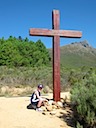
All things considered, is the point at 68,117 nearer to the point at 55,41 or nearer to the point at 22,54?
the point at 55,41

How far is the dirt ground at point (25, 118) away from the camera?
31.8 feet

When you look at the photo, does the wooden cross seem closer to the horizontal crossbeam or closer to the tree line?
the horizontal crossbeam


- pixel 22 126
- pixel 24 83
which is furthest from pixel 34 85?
pixel 22 126

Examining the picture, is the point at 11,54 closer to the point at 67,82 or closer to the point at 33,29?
the point at 67,82

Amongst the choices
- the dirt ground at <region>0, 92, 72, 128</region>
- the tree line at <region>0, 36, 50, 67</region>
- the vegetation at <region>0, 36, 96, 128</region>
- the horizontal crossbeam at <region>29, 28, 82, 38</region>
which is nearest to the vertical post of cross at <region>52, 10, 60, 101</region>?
the horizontal crossbeam at <region>29, 28, 82, 38</region>

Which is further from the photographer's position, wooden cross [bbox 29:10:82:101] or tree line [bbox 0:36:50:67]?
tree line [bbox 0:36:50:67]

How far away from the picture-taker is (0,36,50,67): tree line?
4350 cm

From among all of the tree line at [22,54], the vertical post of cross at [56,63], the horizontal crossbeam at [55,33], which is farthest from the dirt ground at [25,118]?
the tree line at [22,54]

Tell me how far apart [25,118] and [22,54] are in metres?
39.0

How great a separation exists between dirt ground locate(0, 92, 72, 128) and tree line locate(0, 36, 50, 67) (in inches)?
1256

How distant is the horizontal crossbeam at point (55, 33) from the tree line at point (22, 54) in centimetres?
3123

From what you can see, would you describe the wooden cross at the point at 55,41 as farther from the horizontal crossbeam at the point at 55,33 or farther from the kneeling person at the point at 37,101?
the kneeling person at the point at 37,101

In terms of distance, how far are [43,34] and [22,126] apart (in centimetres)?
366

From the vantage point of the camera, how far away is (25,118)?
402 inches
